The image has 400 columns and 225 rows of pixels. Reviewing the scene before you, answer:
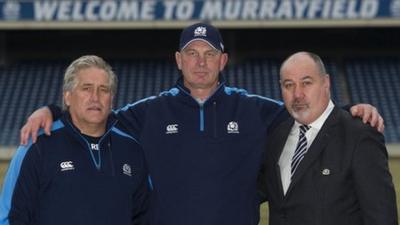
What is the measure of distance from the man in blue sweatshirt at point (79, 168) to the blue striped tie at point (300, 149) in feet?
3.61

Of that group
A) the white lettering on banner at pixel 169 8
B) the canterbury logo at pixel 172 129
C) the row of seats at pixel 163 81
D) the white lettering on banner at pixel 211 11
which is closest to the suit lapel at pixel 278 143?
the canterbury logo at pixel 172 129

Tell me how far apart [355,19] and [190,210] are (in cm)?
2028

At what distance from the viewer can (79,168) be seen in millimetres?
4109

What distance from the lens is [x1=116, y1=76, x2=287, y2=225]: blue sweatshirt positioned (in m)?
4.63

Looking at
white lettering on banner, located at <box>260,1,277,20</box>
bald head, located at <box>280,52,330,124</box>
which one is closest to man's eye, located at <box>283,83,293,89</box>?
bald head, located at <box>280,52,330,124</box>

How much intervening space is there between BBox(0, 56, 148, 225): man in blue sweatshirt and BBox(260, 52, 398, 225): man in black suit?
105 centimetres

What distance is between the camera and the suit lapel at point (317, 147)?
4148mm

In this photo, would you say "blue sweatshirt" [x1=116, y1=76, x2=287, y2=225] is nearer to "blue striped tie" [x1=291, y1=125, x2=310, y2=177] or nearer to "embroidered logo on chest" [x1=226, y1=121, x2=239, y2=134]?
"embroidered logo on chest" [x1=226, y1=121, x2=239, y2=134]

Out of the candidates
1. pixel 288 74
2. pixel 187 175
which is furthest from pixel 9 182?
pixel 288 74

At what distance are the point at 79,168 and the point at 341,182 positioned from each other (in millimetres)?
1708

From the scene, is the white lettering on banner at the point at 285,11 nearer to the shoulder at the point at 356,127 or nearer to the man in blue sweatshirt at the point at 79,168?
the shoulder at the point at 356,127

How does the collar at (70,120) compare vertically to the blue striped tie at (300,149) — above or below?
above

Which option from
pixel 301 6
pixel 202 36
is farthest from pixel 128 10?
pixel 202 36

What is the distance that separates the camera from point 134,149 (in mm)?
4523
